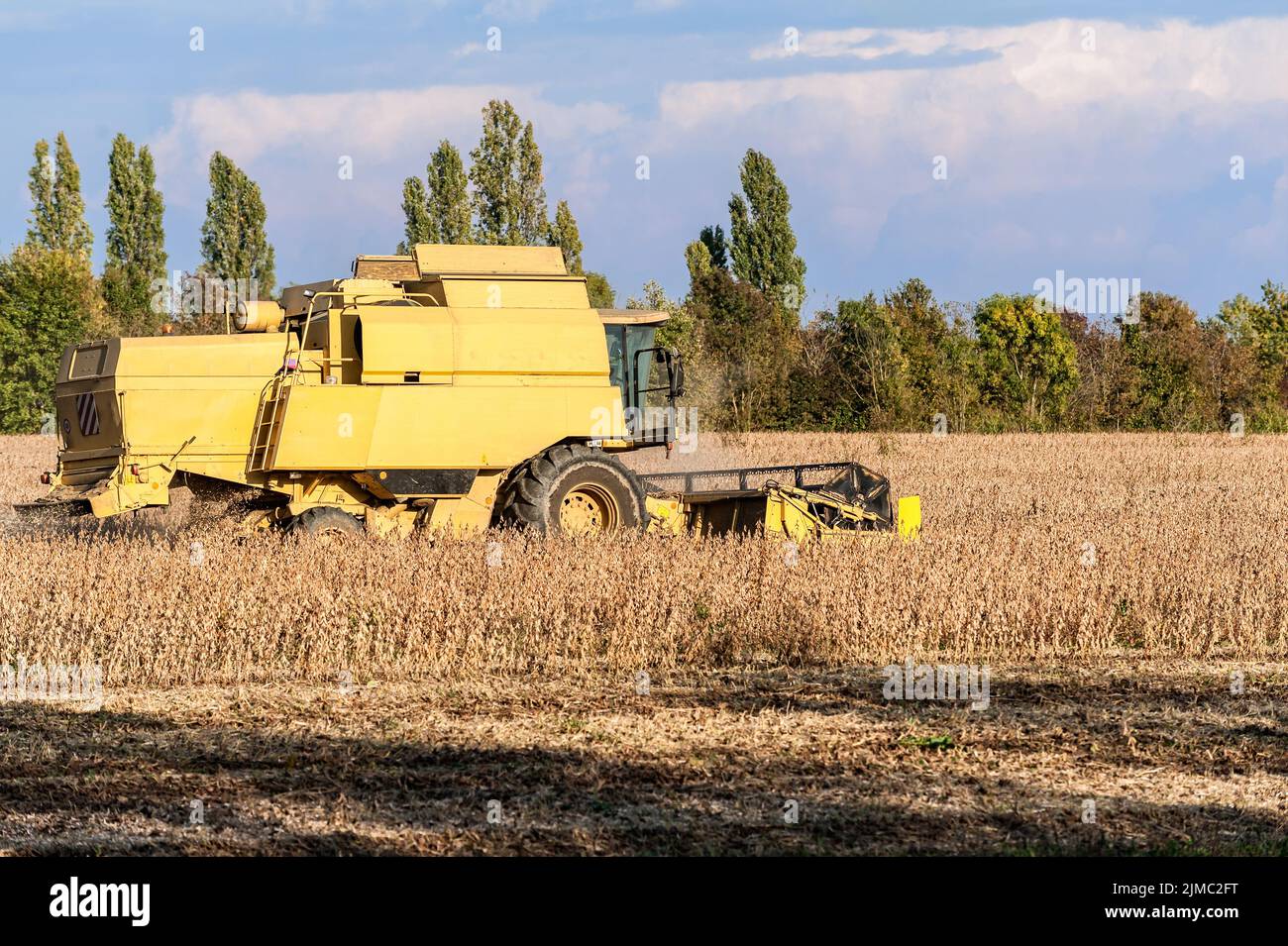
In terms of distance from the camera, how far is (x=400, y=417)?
1261 cm

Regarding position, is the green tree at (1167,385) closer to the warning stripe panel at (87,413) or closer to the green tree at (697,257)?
the green tree at (697,257)

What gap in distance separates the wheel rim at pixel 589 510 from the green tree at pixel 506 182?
113ft

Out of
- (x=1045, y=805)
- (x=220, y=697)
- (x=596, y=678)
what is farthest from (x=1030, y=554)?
(x=220, y=697)

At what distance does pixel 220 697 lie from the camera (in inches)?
340

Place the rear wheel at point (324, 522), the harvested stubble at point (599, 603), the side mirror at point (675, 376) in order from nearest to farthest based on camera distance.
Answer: the harvested stubble at point (599, 603) < the rear wheel at point (324, 522) < the side mirror at point (675, 376)

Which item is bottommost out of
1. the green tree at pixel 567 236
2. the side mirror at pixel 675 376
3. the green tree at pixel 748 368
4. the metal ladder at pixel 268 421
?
the metal ladder at pixel 268 421

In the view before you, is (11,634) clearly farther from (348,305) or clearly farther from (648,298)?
(648,298)

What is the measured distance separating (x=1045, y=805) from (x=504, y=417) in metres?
7.35

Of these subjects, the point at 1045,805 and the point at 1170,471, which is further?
the point at 1170,471

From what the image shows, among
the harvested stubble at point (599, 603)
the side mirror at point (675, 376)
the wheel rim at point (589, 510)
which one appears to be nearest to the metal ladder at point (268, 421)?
the harvested stubble at point (599, 603)

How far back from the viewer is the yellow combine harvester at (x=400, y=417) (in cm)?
1236

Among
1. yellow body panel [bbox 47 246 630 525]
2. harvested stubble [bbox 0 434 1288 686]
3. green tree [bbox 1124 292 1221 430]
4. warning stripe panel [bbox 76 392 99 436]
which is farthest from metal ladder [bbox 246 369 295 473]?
green tree [bbox 1124 292 1221 430]

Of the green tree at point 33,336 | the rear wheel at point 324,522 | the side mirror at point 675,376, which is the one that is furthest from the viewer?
the green tree at point 33,336
